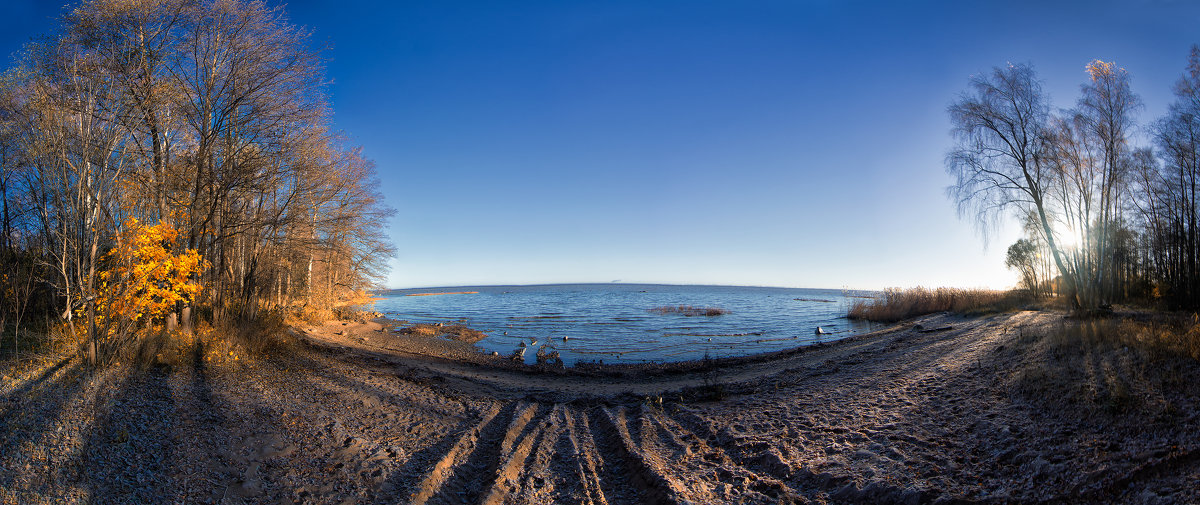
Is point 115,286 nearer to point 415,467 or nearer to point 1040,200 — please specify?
point 415,467

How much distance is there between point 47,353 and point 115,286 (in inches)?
61.2

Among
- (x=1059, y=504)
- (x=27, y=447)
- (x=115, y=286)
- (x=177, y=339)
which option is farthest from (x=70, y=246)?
(x=1059, y=504)

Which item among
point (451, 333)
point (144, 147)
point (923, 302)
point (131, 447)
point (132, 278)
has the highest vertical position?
point (144, 147)

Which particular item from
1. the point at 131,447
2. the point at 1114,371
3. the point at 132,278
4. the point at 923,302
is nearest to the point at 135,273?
the point at 132,278

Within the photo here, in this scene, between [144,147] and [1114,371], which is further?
[144,147]

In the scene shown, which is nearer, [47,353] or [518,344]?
[47,353]

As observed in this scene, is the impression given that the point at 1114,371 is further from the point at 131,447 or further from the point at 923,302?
the point at 923,302

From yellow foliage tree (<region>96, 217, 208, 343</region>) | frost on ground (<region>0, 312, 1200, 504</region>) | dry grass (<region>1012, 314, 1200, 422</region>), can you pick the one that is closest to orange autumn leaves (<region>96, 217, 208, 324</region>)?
yellow foliage tree (<region>96, 217, 208, 343</region>)

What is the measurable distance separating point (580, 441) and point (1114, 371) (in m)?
7.92

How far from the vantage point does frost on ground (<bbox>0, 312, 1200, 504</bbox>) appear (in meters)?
4.39

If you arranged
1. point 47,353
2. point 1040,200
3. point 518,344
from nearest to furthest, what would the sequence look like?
point 47,353
point 1040,200
point 518,344

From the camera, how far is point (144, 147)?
32.7 ft

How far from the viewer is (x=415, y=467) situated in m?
5.52

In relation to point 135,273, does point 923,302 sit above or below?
below
